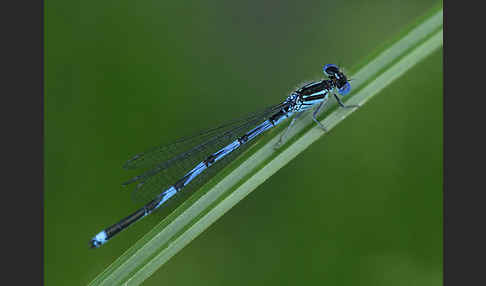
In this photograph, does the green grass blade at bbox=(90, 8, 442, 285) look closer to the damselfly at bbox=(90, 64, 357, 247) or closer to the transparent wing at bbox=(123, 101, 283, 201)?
the damselfly at bbox=(90, 64, 357, 247)

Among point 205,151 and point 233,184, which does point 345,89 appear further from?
point 205,151

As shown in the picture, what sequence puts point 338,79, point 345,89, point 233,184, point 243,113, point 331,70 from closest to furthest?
1. point 233,184
2. point 345,89
3. point 338,79
4. point 331,70
5. point 243,113

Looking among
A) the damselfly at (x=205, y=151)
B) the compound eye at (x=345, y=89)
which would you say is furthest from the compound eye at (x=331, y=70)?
the compound eye at (x=345, y=89)

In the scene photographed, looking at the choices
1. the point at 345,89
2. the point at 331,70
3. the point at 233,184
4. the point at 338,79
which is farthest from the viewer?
the point at 331,70

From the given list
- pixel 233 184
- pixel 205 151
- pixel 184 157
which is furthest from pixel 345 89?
pixel 184 157

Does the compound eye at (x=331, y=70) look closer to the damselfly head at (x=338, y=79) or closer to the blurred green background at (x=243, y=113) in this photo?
the damselfly head at (x=338, y=79)

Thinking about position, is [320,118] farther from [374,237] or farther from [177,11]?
[177,11]

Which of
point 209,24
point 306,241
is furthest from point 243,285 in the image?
point 209,24
